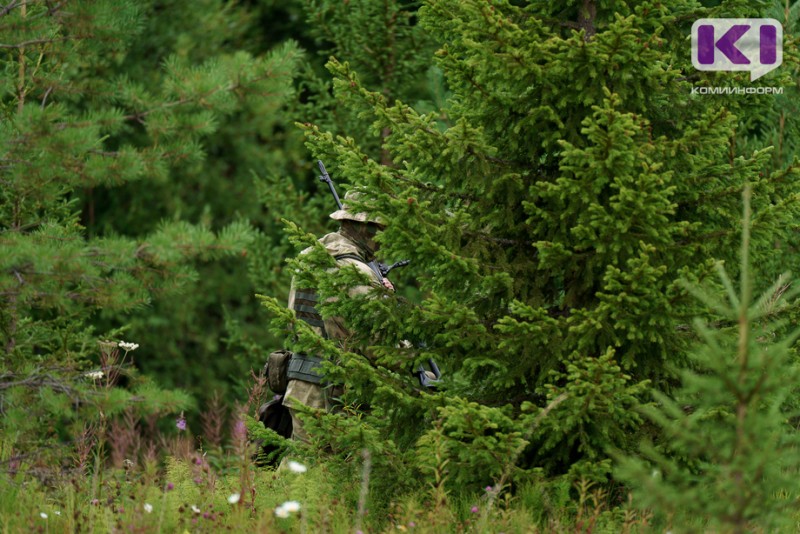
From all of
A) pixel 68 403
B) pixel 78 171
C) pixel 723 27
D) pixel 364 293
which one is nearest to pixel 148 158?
pixel 78 171

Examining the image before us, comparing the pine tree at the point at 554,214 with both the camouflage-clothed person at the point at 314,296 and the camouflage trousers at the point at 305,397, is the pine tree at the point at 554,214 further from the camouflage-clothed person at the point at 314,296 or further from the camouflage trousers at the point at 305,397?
the camouflage trousers at the point at 305,397

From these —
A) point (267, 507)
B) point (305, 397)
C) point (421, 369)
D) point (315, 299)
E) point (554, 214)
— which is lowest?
point (305, 397)

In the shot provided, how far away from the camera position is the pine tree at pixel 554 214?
4805mm

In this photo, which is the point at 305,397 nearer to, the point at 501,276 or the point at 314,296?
the point at 314,296

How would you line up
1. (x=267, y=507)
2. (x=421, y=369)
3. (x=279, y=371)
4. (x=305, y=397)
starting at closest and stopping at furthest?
(x=267, y=507) < (x=421, y=369) < (x=305, y=397) < (x=279, y=371)

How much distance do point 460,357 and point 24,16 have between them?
12.7ft

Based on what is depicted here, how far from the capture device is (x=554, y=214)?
17.1ft

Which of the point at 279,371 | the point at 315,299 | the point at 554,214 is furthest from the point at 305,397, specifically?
the point at 554,214

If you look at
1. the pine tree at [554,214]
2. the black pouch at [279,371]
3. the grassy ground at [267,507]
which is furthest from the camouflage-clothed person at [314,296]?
the grassy ground at [267,507]

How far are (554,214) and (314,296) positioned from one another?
182cm

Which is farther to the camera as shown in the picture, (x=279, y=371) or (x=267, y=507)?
(x=279, y=371)

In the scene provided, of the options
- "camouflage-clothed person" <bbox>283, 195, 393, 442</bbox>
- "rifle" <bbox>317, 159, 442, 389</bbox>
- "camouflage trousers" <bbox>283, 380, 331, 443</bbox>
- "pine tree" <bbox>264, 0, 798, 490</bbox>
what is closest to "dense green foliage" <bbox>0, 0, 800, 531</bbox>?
"pine tree" <bbox>264, 0, 798, 490</bbox>

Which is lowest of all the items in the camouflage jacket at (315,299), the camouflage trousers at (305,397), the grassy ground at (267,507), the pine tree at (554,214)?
the camouflage trousers at (305,397)

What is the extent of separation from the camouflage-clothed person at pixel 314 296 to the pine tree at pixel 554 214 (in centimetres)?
61
